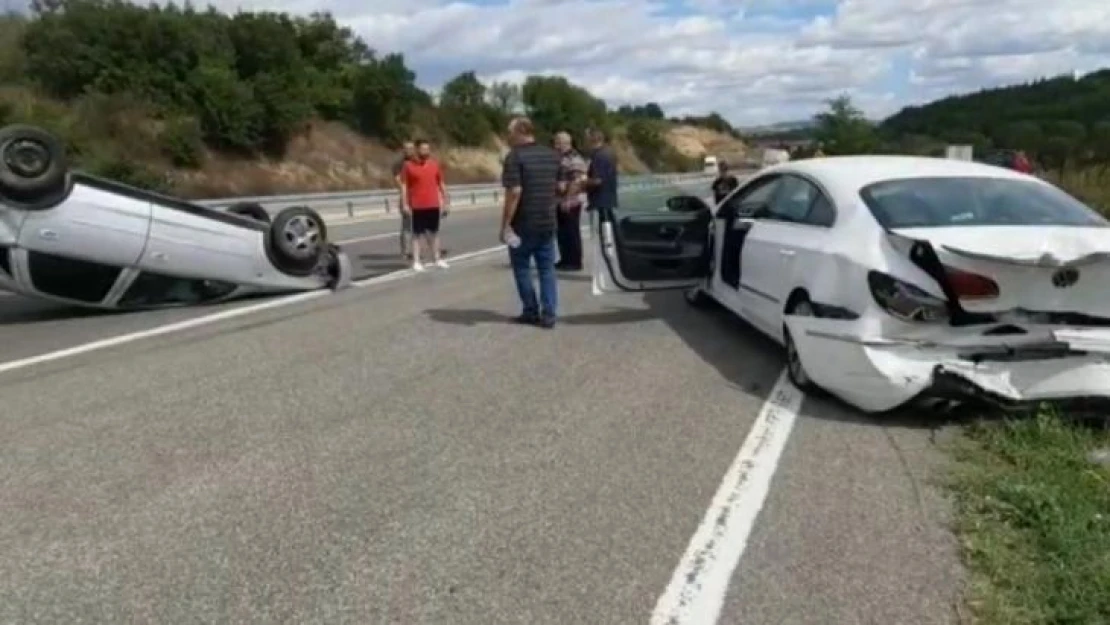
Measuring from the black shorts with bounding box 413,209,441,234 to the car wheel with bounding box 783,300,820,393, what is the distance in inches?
269

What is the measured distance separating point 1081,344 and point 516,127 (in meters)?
4.64

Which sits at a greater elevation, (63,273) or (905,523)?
(63,273)

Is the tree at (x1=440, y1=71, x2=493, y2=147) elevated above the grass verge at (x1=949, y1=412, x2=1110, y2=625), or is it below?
above

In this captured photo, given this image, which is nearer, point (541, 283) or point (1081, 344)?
point (1081, 344)

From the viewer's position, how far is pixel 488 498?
4.43m

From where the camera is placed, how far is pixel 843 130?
130 feet

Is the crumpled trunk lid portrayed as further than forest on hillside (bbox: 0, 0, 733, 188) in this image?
No

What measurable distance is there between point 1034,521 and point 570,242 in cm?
874

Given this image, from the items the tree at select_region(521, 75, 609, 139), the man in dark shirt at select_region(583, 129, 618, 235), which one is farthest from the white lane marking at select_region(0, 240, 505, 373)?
the tree at select_region(521, 75, 609, 139)

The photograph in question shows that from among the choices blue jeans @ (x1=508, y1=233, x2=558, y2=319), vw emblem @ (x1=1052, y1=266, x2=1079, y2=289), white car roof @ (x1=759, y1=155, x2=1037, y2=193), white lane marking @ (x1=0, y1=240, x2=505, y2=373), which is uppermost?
white car roof @ (x1=759, y1=155, x2=1037, y2=193)

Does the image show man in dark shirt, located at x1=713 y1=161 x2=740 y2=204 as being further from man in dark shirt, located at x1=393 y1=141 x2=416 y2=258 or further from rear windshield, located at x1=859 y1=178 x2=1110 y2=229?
rear windshield, located at x1=859 y1=178 x2=1110 y2=229

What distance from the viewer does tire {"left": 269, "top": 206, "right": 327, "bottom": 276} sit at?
10.0 metres

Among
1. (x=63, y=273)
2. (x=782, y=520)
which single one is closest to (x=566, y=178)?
(x=63, y=273)

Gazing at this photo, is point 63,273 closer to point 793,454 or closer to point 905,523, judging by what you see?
point 793,454
